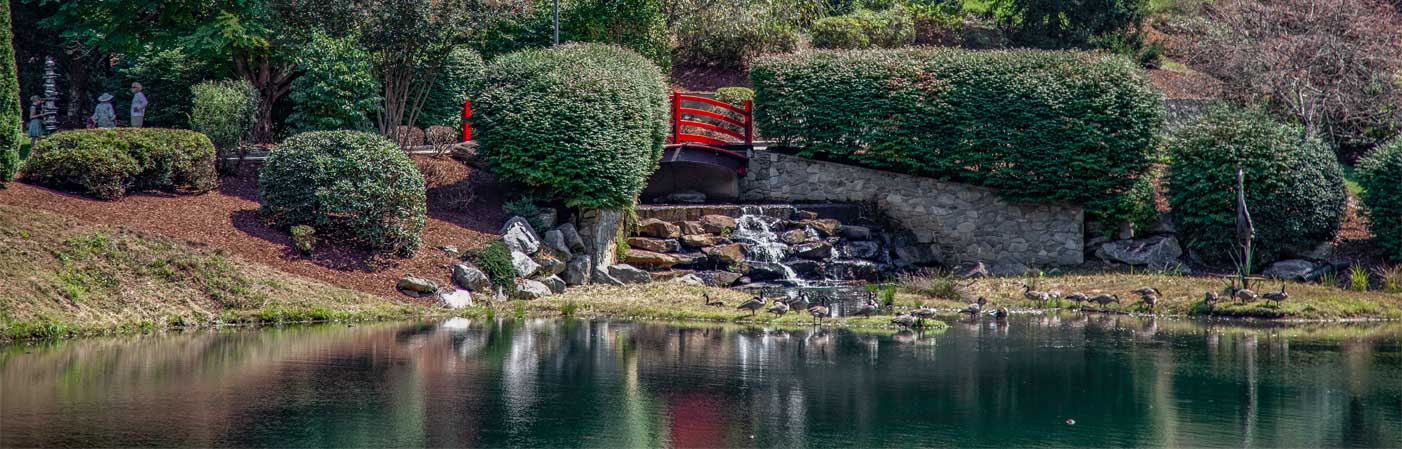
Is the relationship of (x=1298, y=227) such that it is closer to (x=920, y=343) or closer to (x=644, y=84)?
(x=920, y=343)

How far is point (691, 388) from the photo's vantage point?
50.1ft

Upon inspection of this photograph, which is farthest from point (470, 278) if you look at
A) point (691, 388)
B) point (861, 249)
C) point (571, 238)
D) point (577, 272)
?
point (861, 249)

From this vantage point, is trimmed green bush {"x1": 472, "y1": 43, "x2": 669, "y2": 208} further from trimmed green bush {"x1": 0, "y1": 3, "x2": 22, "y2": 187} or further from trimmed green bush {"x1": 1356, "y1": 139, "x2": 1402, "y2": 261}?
trimmed green bush {"x1": 1356, "y1": 139, "x2": 1402, "y2": 261}

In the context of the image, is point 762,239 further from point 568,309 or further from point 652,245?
point 568,309

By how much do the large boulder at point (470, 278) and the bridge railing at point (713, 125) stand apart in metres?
7.19

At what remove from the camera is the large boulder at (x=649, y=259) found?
25703mm

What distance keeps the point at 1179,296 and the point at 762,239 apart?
25.8 feet

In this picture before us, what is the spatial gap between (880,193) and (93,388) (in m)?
17.8

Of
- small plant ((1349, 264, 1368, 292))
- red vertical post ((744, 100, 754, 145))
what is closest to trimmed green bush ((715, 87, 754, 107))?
red vertical post ((744, 100, 754, 145))

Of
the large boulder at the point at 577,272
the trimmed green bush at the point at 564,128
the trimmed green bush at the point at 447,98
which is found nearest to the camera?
the large boulder at the point at 577,272

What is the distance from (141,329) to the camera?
59.2ft

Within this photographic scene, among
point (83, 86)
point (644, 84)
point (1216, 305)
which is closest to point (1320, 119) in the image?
point (1216, 305)

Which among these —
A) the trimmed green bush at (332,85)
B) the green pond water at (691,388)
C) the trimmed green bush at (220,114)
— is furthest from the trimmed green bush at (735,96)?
the green pond water at (691,388)

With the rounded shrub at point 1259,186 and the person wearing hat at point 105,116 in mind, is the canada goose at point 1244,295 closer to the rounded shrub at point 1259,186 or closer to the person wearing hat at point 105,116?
the rounded shrub at point 1259,186
